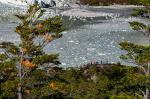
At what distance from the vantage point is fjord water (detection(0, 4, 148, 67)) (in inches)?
2874

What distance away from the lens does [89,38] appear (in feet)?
300

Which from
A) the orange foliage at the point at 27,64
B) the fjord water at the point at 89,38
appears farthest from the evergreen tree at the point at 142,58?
the fjord water at the point at 89,38

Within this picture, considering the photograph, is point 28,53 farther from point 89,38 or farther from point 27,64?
point 89,38

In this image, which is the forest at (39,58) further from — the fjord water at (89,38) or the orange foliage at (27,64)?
the fjord water at (89,38)

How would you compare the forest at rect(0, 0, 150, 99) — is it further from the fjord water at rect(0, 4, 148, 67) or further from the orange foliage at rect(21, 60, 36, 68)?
the fjord water at rect(0, 4, 148, 67)

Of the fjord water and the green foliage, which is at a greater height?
the green foliage

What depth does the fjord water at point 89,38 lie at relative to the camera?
7299cm

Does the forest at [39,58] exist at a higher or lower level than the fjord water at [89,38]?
higher

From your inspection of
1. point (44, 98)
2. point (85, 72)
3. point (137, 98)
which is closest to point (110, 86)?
point (44, 98)

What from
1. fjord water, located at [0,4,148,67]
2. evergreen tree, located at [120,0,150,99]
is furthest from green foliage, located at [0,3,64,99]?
fjord water, located at [0,4,148,67]

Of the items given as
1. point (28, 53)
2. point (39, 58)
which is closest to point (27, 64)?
point (28, 53)

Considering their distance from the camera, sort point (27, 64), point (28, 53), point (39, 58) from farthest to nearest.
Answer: point (39, 58) → point (28, 53) → point (27, 64)

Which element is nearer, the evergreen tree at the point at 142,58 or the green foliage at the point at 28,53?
the evergreen tree at the point at 142,58

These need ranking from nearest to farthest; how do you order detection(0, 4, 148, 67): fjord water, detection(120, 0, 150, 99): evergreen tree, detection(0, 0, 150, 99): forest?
detection(120, 0, 150, 99): evergreen tree < detection(0, 0, 150, 99): forest < detection(0, 4, 148, 67): fjord water
